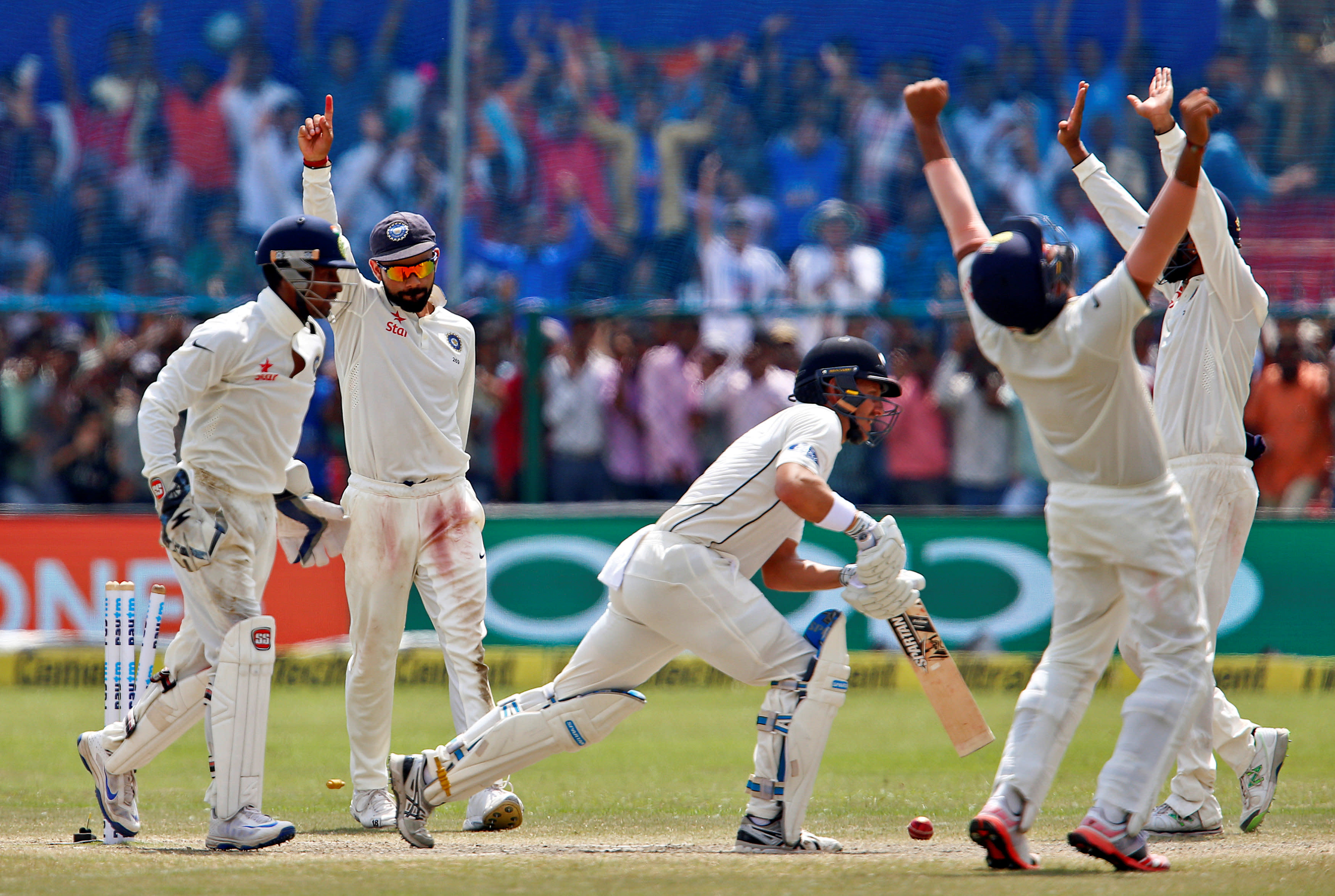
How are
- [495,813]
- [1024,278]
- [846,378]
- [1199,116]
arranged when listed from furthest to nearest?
[495,813] < [846,378] < [1024,278] < [1199,116]

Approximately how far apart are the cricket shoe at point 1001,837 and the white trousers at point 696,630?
3.03 feet

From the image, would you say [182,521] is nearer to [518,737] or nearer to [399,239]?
[518,737]

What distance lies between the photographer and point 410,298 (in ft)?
22.9

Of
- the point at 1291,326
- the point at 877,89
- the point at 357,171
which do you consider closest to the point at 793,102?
the point at 877,89

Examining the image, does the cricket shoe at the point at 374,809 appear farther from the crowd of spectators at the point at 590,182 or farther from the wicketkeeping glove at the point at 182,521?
the crowd of spectators at the point at 590,182

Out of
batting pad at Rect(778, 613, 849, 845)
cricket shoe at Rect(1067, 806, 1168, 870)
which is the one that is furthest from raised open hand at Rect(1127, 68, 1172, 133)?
cricket shoe at Rect(1067, 806, 1168, 870)

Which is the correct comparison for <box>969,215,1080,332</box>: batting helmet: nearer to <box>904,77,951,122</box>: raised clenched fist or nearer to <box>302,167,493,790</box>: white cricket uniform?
<box>904,77,951,122</box>: raised clenched fist

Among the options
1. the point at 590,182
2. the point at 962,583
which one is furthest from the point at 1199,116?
the point at 590,182

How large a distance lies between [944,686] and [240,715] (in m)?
2.72

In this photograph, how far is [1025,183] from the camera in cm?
1644

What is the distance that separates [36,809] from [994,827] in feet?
14.9

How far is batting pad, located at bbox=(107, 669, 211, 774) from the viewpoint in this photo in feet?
20.2

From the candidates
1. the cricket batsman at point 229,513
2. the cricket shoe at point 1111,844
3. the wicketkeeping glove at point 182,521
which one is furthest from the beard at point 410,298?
the cricket shoe at point 1111,844

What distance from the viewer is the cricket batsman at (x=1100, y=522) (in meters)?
4.91
